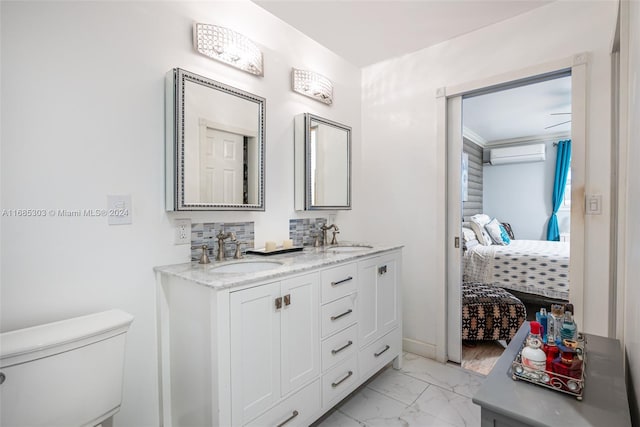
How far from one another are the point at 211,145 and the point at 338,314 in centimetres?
116

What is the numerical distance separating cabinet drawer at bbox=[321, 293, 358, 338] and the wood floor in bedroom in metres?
1.19

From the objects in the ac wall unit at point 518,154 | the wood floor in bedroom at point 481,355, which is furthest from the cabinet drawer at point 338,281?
the ac wall unit at point 518,154

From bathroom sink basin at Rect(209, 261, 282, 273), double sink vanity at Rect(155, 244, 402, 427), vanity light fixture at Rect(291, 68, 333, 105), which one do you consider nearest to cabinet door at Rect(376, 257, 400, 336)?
double sink vanity at Rect(155, 244, 402, 427)

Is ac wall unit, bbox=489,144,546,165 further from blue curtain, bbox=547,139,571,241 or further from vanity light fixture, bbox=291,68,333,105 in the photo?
vanity light fixture, bbox=291,68,333,105

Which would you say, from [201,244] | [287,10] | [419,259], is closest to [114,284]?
[201,244]

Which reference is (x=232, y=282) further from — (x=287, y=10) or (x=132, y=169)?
(x=287, y=10)

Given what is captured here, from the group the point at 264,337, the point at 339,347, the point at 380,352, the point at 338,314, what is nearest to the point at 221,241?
the point at 264,337

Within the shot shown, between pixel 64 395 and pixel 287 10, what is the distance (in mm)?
2249

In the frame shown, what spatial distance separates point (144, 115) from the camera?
1521mm

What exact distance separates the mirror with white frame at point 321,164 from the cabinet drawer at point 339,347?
0.90 m

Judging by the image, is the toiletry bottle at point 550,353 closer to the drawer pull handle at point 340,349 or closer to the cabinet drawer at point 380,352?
the drawer pull handle at point 340,349

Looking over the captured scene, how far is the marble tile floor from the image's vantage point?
179 centimetres

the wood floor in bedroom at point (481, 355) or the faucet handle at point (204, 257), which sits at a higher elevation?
the faucet handle at point (204, 257)

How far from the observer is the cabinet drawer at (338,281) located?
1.70 m
